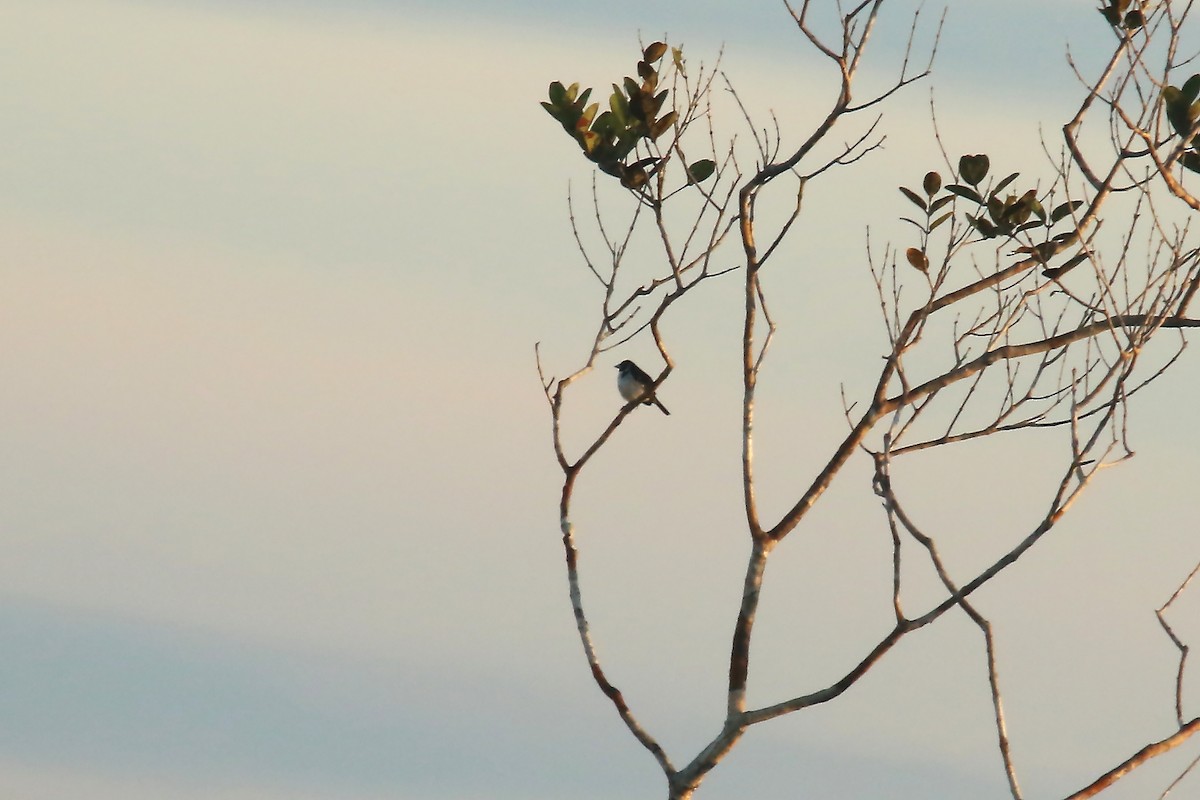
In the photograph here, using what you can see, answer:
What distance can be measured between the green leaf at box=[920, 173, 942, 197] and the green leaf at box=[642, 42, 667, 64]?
1703 millimetres

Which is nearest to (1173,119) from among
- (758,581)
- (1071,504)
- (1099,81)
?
(1099,81)

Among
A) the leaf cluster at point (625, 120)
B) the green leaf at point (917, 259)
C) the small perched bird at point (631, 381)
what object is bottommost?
the green leaf at point (917, 259)

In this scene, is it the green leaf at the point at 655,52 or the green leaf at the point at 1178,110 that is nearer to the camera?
the green leaf at the point at 1178,110

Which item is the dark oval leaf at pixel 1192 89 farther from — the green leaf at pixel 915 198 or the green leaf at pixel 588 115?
the green leaf at pixel 588 115

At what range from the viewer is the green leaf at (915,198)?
30.5 feet

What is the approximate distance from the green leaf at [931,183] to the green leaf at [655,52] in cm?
170

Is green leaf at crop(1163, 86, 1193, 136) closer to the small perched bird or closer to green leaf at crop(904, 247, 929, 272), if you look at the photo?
green leaf at crop(904, 247, 929, 272)

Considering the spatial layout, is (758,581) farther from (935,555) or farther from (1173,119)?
(1173,119)

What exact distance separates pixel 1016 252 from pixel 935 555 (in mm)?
2648

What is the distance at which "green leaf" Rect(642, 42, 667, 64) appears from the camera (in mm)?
9453

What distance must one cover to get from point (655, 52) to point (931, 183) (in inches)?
70.1

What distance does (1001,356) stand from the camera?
876 centimetres

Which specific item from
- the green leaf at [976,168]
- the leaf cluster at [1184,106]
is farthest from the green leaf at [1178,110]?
the green leaf at [976,168]

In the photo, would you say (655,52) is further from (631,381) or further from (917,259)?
(631,381)
